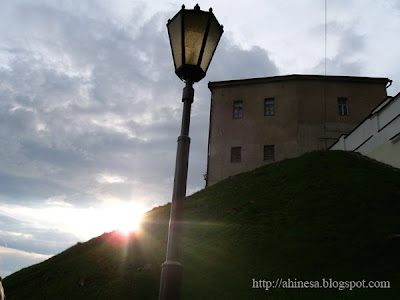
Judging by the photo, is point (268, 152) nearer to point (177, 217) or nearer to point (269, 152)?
point (269, 152)

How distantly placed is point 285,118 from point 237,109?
14.8 ft

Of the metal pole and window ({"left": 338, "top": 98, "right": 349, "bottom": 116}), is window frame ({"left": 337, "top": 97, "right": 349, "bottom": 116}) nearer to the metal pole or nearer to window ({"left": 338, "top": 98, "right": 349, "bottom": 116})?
window ({"left": 338, "top": 98, "right": 349, "bottom": 116})

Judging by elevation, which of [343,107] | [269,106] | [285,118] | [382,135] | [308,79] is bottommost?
[382,135]

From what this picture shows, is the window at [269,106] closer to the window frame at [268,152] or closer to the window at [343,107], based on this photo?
the window frame at [268,152]

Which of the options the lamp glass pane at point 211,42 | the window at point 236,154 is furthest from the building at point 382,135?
the lamp glass pane at point 211,42

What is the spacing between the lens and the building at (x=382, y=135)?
64.2ft

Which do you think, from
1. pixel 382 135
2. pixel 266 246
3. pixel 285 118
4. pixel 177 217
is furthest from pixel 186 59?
pixel 285 118

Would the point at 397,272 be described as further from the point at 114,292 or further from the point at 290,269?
the point at 114,292

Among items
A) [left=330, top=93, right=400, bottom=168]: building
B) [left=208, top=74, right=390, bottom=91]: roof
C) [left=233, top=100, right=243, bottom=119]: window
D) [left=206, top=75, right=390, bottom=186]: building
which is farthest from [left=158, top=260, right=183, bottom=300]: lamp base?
[left=208, top=74, right=390, bottom=91]: roof

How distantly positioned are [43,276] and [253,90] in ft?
78.4

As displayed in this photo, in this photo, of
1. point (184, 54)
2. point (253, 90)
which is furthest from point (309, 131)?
point (184, 54)

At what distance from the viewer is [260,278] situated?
1082cm

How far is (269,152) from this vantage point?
102ft

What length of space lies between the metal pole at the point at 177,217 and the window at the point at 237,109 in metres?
28.9
